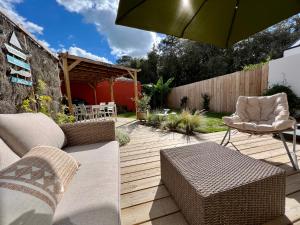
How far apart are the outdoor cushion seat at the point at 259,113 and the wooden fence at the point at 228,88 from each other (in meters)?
3.54

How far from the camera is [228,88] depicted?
718cm

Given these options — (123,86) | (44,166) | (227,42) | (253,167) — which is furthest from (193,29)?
(123,86)

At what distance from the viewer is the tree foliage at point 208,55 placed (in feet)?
39.9

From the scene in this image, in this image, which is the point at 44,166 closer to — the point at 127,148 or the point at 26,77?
the point at 127,148

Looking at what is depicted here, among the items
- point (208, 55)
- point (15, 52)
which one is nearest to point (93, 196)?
point (15, 52)

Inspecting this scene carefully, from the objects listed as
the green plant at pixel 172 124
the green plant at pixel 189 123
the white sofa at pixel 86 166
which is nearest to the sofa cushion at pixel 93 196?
the white sofa at pixel 86 166

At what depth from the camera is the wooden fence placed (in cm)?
609

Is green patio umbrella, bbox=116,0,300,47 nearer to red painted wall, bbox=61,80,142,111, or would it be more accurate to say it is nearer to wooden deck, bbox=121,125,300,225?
wooden deck, bbox=121,125,300,225

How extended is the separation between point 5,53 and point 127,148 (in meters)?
2.24

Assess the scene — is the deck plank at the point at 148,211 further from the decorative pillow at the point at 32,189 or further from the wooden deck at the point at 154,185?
the decorative pillow at the point at 32,189

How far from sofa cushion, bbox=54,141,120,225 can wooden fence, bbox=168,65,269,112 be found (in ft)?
20.8

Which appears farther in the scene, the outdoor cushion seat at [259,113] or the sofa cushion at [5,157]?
the outdoor cushion seat at [259,113]

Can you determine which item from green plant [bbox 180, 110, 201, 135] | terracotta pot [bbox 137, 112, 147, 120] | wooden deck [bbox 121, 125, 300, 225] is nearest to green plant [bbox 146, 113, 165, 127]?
terracotta pot [bbox 137, 112, 147, 120]

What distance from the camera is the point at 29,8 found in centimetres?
485
